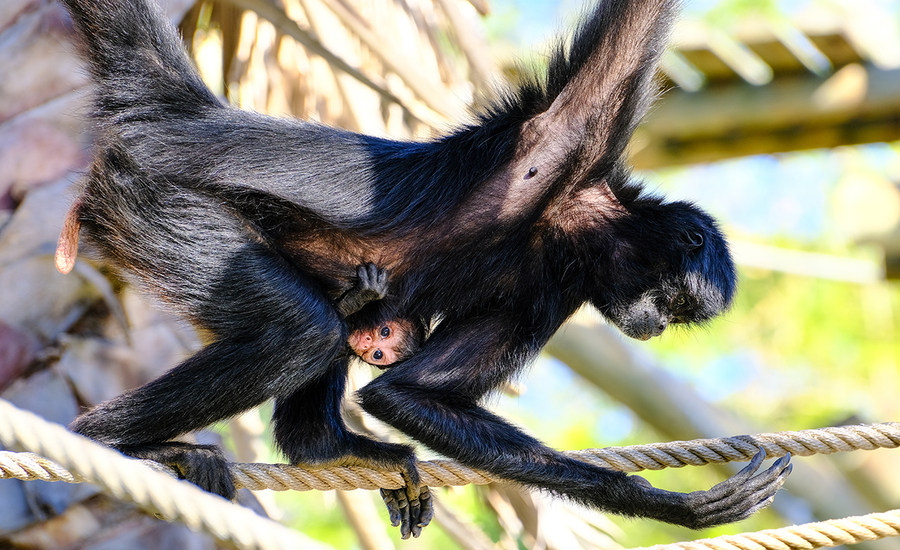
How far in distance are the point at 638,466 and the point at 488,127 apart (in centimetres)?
181

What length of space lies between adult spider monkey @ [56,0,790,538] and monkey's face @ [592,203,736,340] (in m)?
0.01

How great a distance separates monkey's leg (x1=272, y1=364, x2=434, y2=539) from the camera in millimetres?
4320

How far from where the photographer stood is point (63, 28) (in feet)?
17.2

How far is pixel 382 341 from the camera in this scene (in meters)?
4.40

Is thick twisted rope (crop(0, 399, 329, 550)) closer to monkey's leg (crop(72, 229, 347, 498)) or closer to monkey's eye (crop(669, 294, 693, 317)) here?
monkey's leg (crop(72, 229, 347, 498))

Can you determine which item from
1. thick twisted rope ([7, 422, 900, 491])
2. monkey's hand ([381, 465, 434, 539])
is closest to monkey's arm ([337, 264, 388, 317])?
thick twisted rope ([7, 422, 900, 491])

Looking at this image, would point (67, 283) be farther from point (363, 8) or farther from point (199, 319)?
point (363, 8)

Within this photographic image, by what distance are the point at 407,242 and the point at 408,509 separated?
1532 millimetres

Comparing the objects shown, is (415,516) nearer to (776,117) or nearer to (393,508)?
(393,508)

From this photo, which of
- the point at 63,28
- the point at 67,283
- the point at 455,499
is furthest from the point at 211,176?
the point at 455,499

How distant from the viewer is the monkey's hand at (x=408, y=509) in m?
4.64

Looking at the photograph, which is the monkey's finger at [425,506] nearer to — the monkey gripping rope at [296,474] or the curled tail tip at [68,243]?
the monkey gripping rope at [296,474]

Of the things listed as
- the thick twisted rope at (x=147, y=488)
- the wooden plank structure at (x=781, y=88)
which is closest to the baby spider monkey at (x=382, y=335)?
the thick twisted rope at (x=147, y=488)

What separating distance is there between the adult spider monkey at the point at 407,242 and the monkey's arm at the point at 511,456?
0.4 inches
